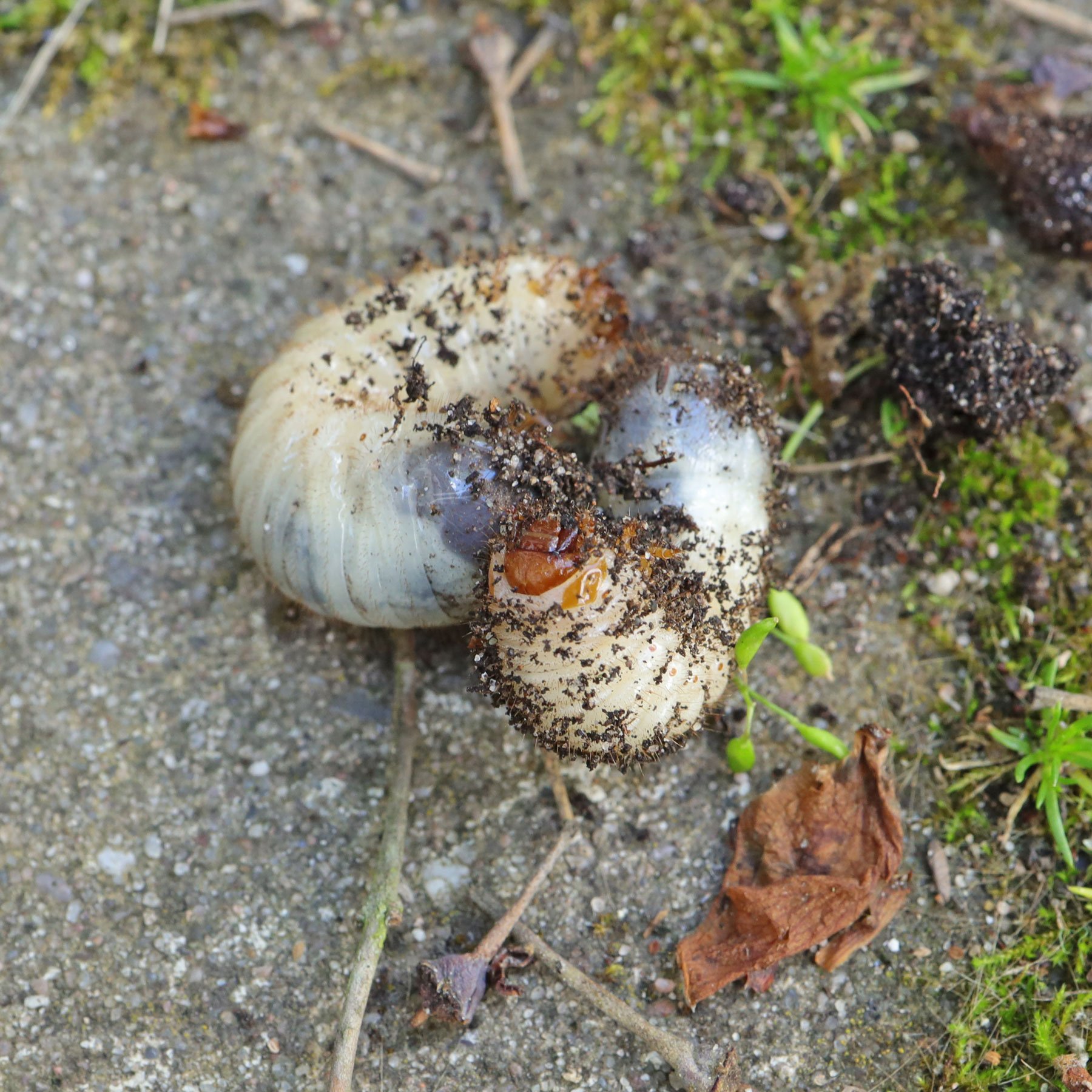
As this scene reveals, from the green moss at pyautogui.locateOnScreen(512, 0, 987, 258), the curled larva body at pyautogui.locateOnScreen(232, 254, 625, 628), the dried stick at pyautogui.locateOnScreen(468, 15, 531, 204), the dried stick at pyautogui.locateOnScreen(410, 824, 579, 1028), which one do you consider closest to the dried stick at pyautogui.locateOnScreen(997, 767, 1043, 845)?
the dried stick at pyautogui.locateOnScreen(410, 824, 579, 1028)

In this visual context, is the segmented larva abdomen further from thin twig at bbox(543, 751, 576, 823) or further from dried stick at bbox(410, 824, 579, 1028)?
dried stick at bbox(410, 824, 579, 1028)

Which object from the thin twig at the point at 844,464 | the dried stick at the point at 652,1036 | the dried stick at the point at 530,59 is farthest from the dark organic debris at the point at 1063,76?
the dried stick at the point at 652,1036

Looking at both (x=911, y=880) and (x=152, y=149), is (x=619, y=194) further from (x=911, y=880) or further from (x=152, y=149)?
(x=911, y=880)

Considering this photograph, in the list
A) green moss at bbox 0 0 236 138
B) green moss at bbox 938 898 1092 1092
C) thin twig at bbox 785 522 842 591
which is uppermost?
green moss at bbox 0 0 236 138

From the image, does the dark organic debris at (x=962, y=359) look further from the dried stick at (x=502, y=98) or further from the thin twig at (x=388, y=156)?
the thin twig at (x=388, y=156)

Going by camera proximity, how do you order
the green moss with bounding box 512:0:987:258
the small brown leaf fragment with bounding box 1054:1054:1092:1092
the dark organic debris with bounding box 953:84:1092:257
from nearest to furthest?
the small brown leaf fragment with bounding box 1054:1054:1092:1092, the dark organic debris with bounding box 953:84:1092:257, the green moss with bounding box 512:0:987:258

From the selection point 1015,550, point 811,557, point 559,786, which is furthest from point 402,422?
point 1015,550

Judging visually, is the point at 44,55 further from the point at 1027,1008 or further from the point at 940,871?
the point at 1027,1008
